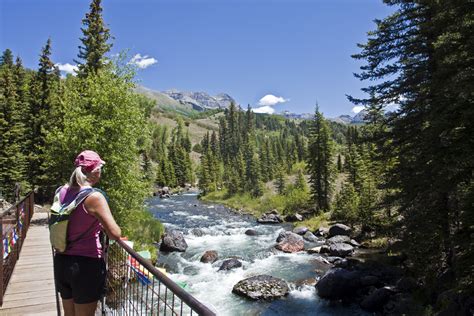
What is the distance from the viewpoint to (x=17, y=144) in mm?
31484

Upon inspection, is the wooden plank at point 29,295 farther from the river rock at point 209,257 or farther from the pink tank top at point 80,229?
the river rock at point 209,257

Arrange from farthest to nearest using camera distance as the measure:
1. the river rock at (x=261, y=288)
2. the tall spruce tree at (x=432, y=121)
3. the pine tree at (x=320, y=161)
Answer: the pine tree at (x=320, y=161) → the river rock at (x=261, y=288) → the tall spruce tree at (x=432, y=121)

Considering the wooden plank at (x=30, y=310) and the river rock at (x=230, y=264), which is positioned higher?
the wooden plank at (x=30, y=310)

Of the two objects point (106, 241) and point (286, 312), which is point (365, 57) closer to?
point (286, 312)

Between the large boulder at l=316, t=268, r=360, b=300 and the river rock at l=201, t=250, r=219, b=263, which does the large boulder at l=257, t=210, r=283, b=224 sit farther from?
the large boulder at l=316, t=268, r=360, b=300

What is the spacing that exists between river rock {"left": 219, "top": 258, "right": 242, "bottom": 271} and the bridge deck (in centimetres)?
1060

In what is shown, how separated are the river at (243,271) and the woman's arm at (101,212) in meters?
9.55

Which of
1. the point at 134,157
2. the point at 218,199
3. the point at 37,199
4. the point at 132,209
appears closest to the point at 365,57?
the point at 134,157

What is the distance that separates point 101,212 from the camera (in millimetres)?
3859

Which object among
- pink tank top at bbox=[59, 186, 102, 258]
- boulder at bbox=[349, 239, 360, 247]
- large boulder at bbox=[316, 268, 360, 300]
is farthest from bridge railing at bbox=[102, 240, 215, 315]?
boulder at bbox=[349, 239, 360, 247]

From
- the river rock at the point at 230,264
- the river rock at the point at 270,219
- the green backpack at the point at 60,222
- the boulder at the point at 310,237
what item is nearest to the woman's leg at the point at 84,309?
the green backpack at the point at 60,222

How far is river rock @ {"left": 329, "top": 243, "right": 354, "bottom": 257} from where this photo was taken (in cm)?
2356

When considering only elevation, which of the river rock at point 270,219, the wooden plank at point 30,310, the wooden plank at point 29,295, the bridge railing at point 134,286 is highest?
the bridge railing at point 134,286

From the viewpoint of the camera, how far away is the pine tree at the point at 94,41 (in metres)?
26.3
